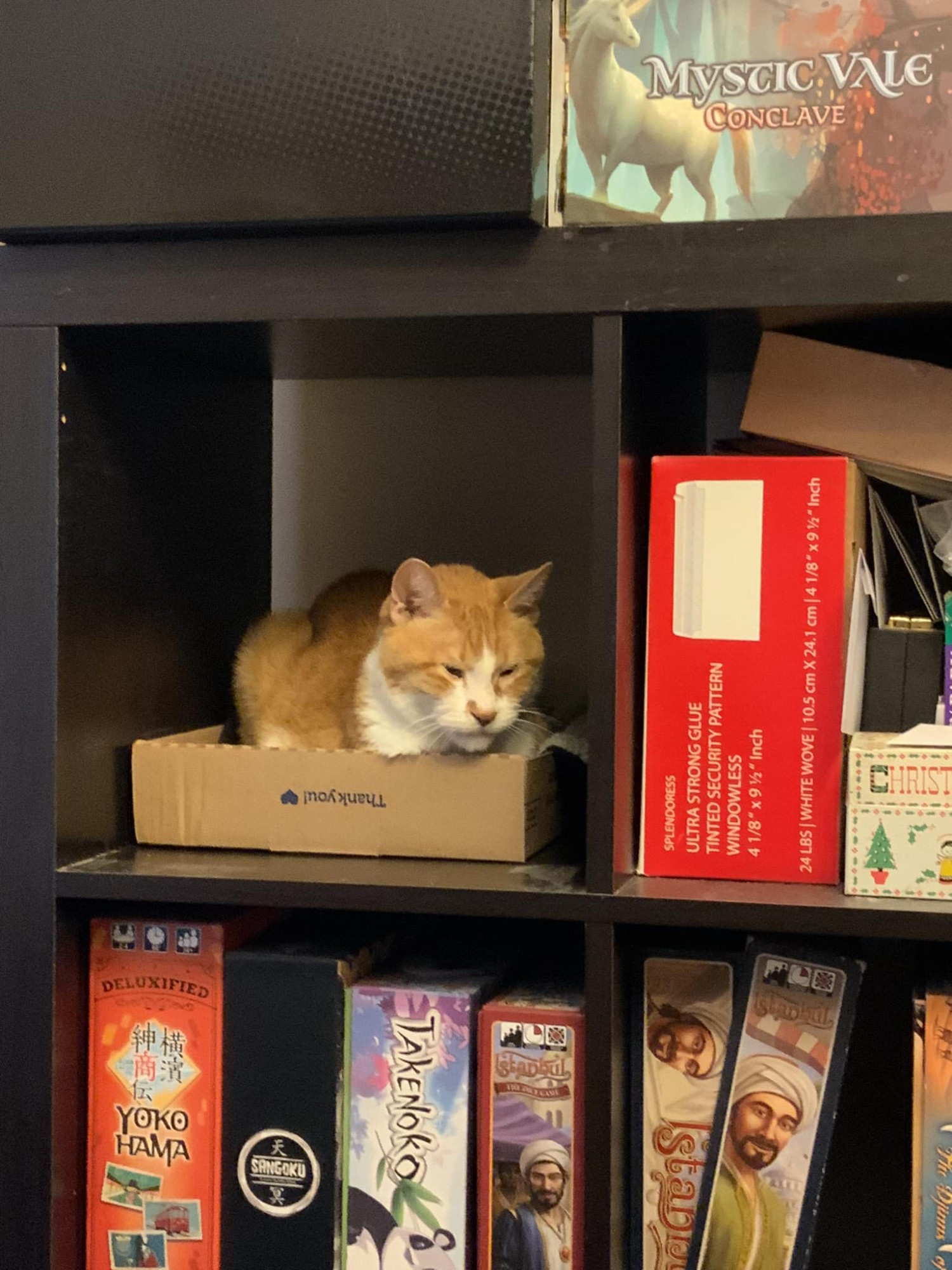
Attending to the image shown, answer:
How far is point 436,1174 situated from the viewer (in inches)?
37.3

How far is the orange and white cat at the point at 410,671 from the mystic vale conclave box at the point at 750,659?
0.23 m

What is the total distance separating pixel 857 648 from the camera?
0.92 m

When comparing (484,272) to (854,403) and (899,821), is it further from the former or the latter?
(899,821)

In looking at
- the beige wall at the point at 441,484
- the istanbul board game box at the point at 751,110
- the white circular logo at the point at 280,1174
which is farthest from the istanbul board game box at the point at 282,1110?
the istanbul board game box at the point at 751,110

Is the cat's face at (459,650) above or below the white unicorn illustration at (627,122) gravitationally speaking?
below

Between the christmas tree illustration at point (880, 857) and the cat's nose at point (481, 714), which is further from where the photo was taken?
the cat's nose at point (481, 714)

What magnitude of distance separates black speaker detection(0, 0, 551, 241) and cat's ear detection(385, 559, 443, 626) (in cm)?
34

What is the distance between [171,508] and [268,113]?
1.28 feet

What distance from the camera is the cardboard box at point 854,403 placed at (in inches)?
37.6

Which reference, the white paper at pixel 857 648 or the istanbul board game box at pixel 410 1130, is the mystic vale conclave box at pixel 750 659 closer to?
the white paper at pixel 857 648

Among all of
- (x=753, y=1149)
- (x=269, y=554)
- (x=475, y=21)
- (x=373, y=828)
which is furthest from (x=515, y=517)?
(x=753, y=1149)

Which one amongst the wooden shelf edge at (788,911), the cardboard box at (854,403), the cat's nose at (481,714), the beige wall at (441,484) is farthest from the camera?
the beige wall at (441,484)

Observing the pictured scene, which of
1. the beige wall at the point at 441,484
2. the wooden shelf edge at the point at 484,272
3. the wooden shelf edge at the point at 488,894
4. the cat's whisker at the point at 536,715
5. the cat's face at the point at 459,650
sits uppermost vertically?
the wooden shelf edge at the point at 484,272

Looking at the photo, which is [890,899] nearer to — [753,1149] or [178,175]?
[753,1149]
